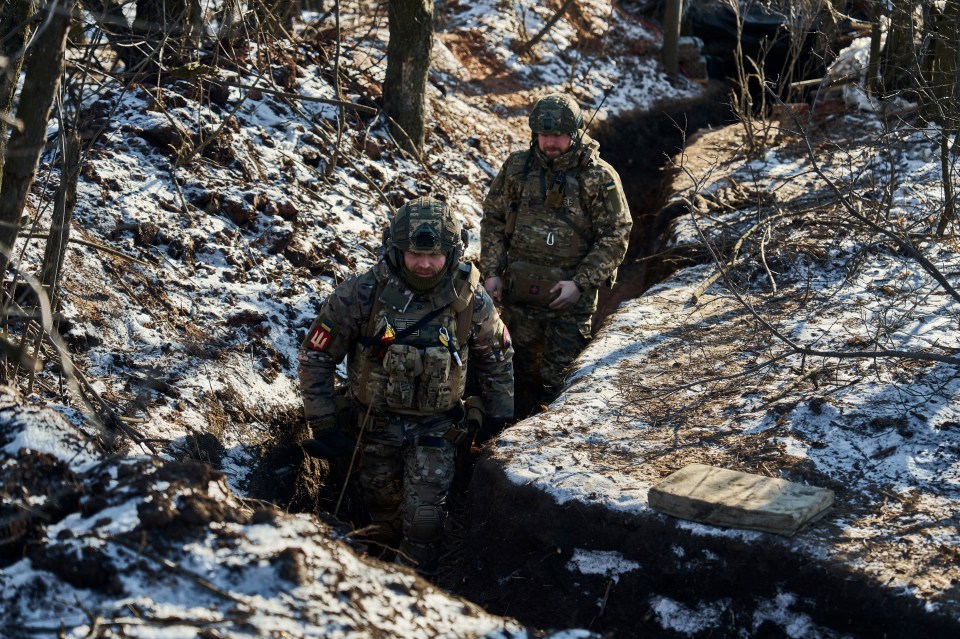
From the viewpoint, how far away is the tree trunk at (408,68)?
9359 mm

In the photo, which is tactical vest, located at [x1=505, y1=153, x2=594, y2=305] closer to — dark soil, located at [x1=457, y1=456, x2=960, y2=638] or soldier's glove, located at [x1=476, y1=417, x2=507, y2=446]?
soldier's glove, located at [x1=476, y1=417, x2=507, y2=446]

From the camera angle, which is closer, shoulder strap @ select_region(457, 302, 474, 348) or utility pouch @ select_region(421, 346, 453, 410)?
utility pouch @ select_region(421, 346, 453, 410)

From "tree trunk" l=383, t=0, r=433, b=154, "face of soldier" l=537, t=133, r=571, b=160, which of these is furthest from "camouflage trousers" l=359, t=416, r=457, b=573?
"tree trunk" l=383, t=0, r=433, b=154

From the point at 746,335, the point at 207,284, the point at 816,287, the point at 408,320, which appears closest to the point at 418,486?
the point at 408,320

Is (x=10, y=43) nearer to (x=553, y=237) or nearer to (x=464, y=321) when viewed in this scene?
(x=464, y=321)

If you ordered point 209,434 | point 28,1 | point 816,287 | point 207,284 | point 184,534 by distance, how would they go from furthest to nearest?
point 816,287
point 207,284
point 209,434
point 28,1
point 184,534

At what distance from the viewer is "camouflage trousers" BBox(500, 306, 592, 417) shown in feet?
25.2

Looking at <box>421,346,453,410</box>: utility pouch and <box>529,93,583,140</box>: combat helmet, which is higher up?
<box>529,93,583,140</box>: combat helmet

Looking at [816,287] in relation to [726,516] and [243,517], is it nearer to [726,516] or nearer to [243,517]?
[726,516]

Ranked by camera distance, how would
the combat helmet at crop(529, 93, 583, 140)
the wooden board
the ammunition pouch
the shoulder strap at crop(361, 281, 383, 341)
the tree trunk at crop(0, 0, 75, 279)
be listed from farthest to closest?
1. the combat helmet at crop(529, 93, 583, 140)
2. the ammunition pouch
3. the shoulder strap at crop(361, 281, 383, 341)
4. the wooden board
5. the tree trunk at crop(0, 0, 75, 279)

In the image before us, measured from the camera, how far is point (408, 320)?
573 cm

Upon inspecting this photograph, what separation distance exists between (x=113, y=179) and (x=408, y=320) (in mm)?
2755

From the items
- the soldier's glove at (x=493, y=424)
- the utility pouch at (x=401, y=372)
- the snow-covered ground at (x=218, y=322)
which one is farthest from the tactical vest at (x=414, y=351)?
the snow-covered ground at (x=218, y=322)

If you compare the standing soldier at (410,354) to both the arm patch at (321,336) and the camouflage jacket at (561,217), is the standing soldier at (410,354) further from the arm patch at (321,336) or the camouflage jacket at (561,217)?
the camouflage jacket at (561,217)
